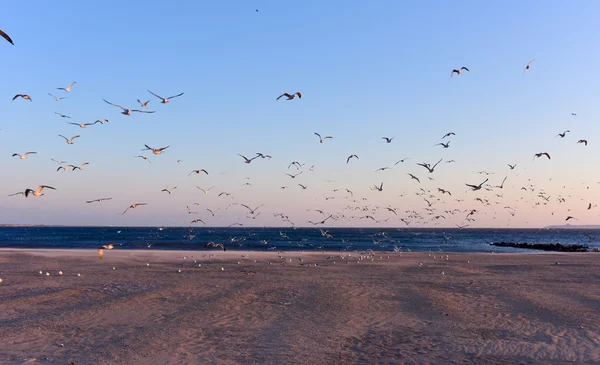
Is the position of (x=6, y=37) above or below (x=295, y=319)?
above

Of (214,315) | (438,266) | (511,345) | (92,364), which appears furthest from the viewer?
(438,266)

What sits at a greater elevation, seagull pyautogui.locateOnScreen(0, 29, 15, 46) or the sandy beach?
seagull pyautogui.locateOnScreen(0, 29, 15, 46)

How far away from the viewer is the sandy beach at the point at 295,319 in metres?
12.4

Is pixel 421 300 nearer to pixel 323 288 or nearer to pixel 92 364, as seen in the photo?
pixel 323 288

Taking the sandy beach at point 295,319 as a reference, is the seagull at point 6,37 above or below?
above

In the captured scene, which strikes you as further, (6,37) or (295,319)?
(295,319)

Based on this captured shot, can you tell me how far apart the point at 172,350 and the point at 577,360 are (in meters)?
10.3

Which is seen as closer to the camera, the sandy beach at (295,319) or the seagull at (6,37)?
the seagull at (6,37)

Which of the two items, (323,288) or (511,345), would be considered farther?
(323,288)

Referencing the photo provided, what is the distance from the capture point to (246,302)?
1908 cm

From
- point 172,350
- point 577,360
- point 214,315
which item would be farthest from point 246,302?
point 577,360

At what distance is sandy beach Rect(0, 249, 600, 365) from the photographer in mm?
12391

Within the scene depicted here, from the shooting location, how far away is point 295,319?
16.3m

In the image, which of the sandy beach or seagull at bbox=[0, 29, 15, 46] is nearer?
seagull at bbox=[0, 29, 15, 46]
